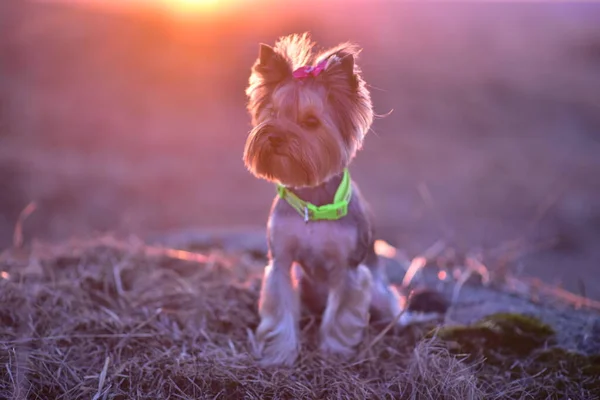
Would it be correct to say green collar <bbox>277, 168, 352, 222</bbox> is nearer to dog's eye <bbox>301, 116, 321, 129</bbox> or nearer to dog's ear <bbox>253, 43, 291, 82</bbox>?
dog's eye <bbox>301, 116, 321, 129</bbox>

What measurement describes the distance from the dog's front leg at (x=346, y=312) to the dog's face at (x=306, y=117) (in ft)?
3.38

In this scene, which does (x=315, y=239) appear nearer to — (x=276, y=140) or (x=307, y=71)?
(x=276, y=140)

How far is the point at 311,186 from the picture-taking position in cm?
520

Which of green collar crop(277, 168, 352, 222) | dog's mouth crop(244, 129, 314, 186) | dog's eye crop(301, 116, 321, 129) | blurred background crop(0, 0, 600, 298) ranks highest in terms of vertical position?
dog's eye crop(301, 116, 321, 129)

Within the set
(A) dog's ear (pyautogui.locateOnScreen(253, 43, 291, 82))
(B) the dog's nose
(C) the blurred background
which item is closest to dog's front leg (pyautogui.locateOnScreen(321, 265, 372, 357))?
(B) the dog's nose

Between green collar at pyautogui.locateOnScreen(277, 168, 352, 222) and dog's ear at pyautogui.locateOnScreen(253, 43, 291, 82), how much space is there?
98cm

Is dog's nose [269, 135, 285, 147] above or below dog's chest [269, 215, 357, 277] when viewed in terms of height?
above

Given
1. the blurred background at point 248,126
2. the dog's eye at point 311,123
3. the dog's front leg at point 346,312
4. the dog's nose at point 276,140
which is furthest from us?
the blurred background at point 248,126

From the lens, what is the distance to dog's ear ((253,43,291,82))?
5.09 m

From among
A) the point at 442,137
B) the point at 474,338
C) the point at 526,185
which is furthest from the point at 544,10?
the point at 474,338

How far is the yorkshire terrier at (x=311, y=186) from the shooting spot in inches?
196

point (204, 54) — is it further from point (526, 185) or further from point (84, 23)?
point (526, 185)

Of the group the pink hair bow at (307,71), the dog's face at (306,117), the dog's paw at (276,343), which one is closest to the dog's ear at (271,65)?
the dog's face at (306,117)

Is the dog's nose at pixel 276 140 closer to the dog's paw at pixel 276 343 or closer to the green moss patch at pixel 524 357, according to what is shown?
the dog's paw at pixel 276 343
